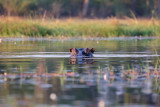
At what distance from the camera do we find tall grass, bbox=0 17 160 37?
80.3 ft

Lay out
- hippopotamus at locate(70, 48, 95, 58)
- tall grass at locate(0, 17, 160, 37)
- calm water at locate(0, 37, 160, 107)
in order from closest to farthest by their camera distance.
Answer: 1. calm water at locate(0, 37, 160, 107)
2. hippopotamus at locate(70, 48, 95, 58)
3. tall grass at locate(0, 17, 160, 37)

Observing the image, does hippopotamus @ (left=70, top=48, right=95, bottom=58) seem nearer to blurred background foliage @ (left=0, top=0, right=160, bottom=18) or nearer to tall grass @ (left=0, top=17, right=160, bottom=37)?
tall grass @ (left=0, top=17, right=160, bottom=37)

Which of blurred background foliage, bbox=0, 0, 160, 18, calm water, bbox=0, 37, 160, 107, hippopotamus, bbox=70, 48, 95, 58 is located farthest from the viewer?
blurred background foliage, bbox=0, 0, 160, 18

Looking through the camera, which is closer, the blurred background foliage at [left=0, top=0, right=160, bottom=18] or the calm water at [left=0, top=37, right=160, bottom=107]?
the calm water at [left=0, top=37, right=160, bottom=107]

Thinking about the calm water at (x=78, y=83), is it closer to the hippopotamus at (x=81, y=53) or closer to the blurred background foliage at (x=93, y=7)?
the hippopotamus at (x=81, y=53)

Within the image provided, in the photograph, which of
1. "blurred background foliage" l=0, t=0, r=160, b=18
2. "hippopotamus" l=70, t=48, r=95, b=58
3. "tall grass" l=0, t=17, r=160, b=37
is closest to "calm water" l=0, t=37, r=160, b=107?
"hippopotamus" l=70, t=48, r=95, b=58

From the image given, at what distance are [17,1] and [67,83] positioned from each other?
45729 mm

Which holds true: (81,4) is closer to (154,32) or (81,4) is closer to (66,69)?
(154,32)

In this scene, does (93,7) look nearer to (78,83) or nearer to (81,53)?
(81,53)

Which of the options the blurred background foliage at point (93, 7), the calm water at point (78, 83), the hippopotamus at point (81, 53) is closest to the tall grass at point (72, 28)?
the hippopotamus at point (81, 53)

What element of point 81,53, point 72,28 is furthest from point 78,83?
point 72,28

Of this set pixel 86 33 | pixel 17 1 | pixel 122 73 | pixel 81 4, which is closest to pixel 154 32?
pixel 86 33

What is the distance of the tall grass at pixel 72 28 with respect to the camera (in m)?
24.5

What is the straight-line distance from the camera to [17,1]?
53.3 meters
